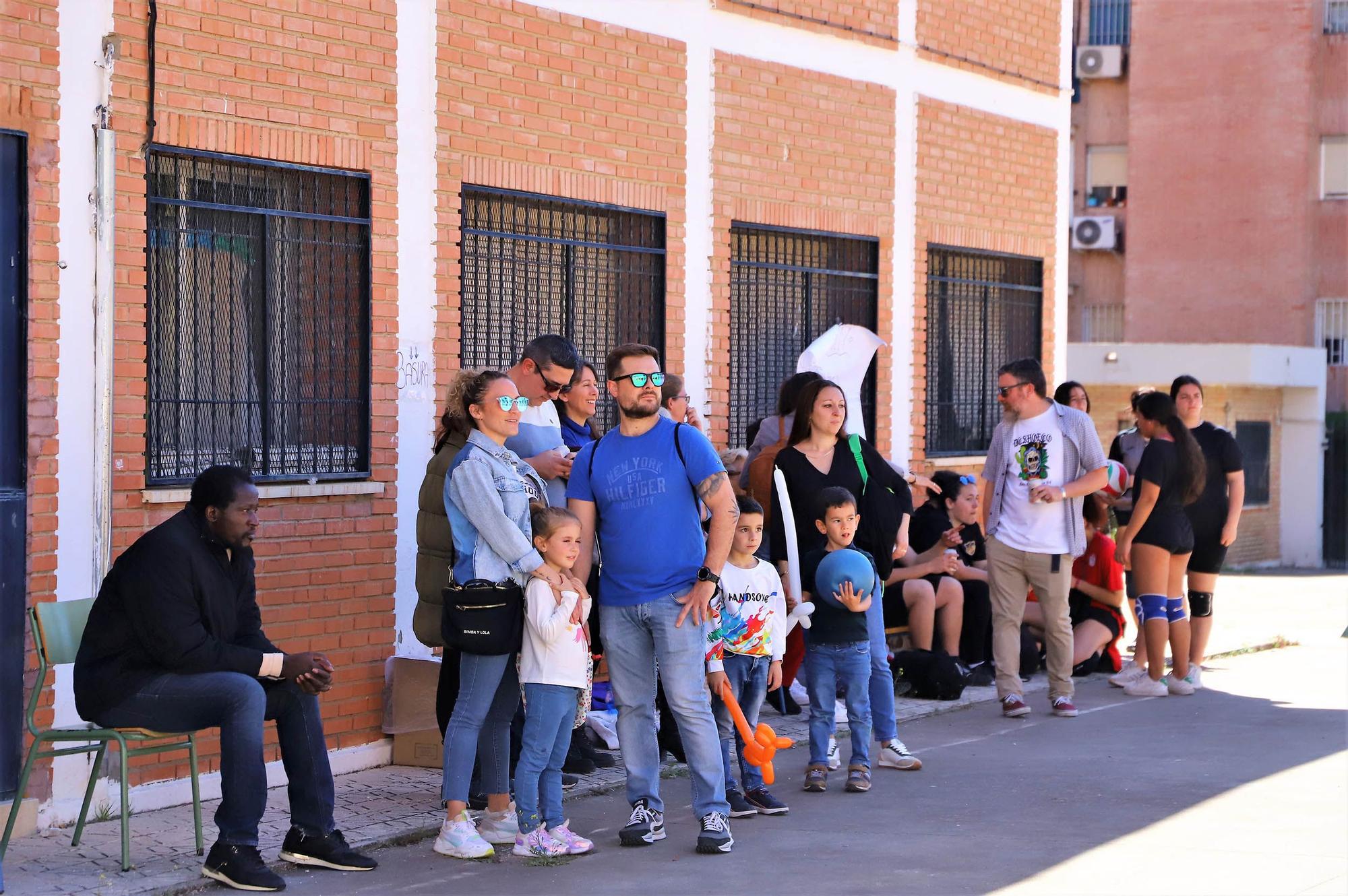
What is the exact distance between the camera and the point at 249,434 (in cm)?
895

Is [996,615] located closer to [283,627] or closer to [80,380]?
[283,627]

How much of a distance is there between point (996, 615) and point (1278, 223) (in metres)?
23.2

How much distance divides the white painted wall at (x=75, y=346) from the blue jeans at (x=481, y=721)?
1.69m

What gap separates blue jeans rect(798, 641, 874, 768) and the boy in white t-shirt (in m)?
0.45

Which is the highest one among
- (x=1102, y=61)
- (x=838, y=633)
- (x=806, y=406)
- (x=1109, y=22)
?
(x=1109, y=22)

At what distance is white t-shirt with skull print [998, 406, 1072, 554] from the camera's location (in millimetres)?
10930

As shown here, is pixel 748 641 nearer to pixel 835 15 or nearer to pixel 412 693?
pixel 412 693

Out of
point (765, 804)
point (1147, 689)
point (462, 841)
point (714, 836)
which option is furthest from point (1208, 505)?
point (462, 841)

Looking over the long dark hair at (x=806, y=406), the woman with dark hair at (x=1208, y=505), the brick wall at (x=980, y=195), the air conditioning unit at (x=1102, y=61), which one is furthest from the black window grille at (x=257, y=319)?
the air conditioning unit at (x=1102, y=61)

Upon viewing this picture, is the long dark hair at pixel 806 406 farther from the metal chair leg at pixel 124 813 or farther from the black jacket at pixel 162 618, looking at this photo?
the metal chair leg at pixel 124 813

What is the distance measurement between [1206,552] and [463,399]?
21.1ft

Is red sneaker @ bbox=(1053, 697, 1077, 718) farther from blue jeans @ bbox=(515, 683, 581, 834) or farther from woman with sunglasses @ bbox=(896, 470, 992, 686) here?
blue jeans @ bbox=(515, 683, 581, 834)

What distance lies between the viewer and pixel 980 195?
14711 mm

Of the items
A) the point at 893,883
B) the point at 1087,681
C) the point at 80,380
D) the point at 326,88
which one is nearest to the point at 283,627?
the point at 80,380
